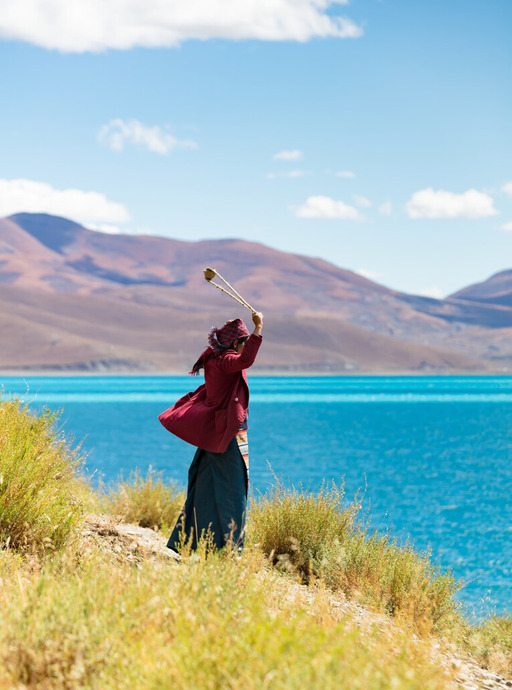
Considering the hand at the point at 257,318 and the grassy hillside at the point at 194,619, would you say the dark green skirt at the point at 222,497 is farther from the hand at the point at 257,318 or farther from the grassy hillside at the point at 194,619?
the hand at the point at 257,318

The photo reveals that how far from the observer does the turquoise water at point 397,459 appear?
13733mm

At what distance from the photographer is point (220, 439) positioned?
5051 mm

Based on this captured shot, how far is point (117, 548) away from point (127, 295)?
189089mm

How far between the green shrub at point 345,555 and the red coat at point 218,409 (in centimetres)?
87

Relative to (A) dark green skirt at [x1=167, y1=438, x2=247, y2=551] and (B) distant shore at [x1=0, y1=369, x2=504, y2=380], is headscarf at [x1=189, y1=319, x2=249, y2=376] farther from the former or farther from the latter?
(B) distant shore at [x1=0, y1=369, x2=504, y2=380]

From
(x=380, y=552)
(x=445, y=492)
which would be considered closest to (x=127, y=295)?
(x=445, y=492)

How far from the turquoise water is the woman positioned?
0.34m

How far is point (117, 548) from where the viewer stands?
5422 mm

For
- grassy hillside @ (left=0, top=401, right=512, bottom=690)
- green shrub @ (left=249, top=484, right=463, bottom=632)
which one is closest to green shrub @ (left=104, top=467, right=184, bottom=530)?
green shrub @ (left=249, top=484, right=463, bottom=632)

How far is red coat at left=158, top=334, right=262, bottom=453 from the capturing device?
16.4ft

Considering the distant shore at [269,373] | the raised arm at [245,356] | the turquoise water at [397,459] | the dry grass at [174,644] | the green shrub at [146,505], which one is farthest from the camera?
the distant shore at [269,373]

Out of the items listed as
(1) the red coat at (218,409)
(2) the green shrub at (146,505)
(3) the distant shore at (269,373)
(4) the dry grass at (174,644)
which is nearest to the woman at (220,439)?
(1) the red coat at (218,409)

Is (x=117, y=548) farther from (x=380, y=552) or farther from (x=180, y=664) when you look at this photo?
(x=180, y=664)

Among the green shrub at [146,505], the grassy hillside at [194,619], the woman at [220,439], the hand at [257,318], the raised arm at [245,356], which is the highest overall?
the hand at [257,318]
